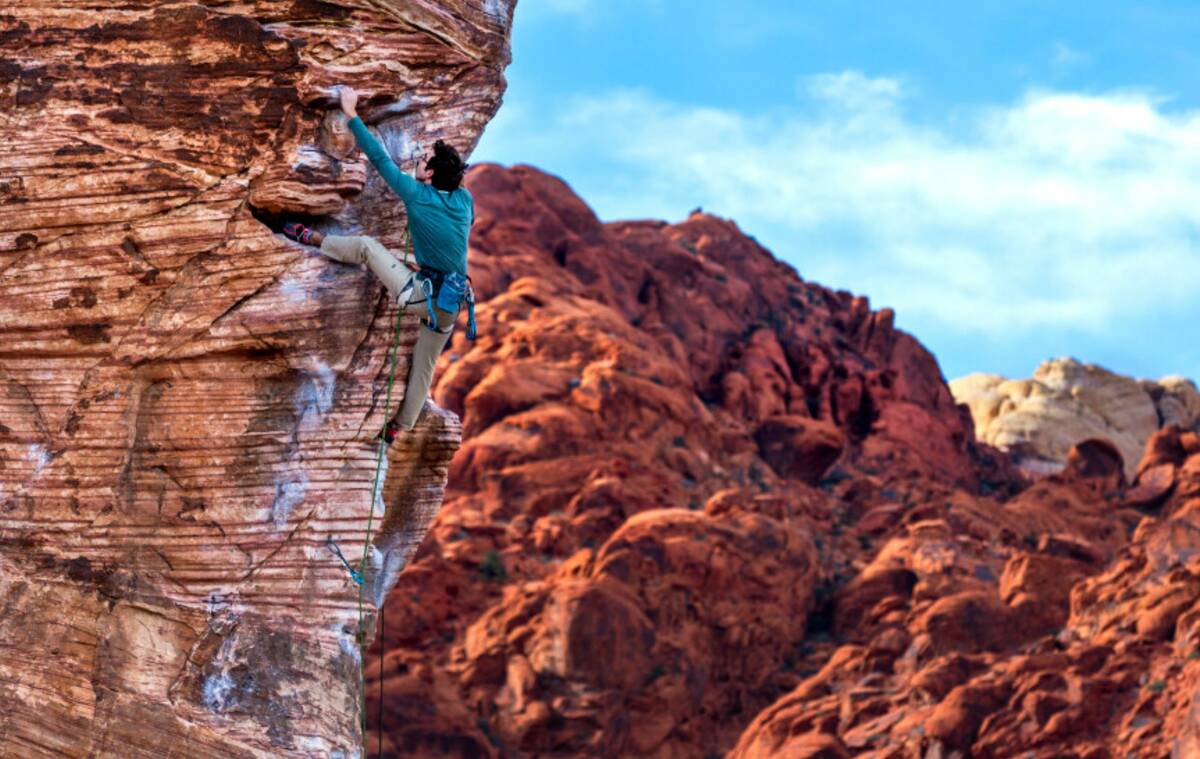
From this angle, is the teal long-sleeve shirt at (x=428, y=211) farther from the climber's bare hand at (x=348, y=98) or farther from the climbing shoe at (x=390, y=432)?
the climbing shoe at (x=390, y=432)

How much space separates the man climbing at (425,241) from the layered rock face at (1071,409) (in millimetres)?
71407

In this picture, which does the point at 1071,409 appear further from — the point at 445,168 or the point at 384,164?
the point at 384,164

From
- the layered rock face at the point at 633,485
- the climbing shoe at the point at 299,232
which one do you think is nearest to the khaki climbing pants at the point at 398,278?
the climbing shoe at the point at 299,232

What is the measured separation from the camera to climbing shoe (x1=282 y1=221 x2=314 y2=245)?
13609 millimetres

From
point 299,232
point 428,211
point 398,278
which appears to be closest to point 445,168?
point 428,211

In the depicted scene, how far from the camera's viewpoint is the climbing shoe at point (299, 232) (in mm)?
13609

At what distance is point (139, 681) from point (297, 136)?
13.9ft

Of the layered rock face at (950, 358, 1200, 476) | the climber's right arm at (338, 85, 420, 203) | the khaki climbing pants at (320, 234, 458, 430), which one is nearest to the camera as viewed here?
the climber's right arm at (338, 85, 420, 203)

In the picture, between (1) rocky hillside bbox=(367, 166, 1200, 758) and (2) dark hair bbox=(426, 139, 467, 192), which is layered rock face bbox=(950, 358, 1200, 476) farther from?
(2) dark hair bbox=(426, 139, 467, 192)

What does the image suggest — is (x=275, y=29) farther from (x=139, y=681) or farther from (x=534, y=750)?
(x=534, y=750)

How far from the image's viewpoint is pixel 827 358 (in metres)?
68.4

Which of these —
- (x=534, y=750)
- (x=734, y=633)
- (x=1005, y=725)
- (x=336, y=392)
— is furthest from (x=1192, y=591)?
(x=336, y=392)

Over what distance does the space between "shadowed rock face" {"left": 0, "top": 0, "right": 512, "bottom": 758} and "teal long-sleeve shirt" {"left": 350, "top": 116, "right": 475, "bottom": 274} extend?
50cm

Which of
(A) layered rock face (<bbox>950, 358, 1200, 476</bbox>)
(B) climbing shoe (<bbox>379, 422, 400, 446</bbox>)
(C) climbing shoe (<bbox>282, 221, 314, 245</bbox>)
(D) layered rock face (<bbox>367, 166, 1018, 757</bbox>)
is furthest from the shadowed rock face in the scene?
(A) layered rock face (<bbox>950, 358, 1200, 476</bbox>)
